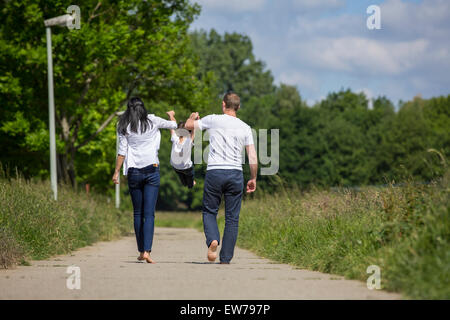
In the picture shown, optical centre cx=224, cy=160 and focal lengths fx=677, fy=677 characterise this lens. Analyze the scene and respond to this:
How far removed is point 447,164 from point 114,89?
68.8ft

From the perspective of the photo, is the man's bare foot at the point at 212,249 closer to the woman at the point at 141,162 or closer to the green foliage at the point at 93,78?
the woman at the point at 141,162

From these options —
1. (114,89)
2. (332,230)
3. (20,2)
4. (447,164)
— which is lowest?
(332,230)

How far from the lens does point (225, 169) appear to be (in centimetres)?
803

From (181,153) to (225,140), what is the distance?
1409mm

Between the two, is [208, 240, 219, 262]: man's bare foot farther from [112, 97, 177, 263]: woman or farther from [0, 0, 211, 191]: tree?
[0, 0, 211, 191]: tree

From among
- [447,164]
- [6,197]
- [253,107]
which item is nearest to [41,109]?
[6,197]

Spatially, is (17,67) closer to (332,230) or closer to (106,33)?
(106,33)

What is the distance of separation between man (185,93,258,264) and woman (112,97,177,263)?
881 millimetres

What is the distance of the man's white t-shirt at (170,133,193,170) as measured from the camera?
9211 millimetres

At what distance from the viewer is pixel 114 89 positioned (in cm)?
2630

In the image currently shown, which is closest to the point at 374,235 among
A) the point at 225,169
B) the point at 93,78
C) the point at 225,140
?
the point at 225,169

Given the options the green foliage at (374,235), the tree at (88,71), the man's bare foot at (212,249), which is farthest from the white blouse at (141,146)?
the tree at (88,71)

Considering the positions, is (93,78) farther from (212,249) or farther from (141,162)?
(212,249)

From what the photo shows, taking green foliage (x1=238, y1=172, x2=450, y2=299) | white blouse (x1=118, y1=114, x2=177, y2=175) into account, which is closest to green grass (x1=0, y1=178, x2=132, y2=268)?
white blouse (x1=118, y1=114, x2=177, y2=175)
